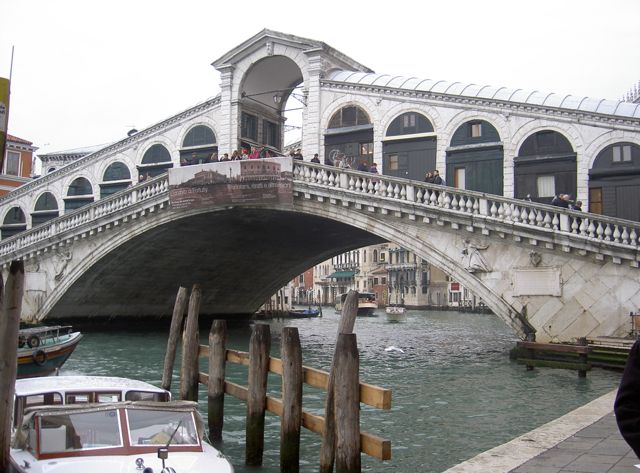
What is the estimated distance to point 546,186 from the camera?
19688 millimetres

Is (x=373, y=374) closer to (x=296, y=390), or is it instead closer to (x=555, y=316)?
(x=555, y=316)

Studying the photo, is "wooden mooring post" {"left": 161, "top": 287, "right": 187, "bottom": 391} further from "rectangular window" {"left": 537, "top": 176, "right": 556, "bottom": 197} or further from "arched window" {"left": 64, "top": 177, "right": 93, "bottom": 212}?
"arched window" {"left": 64, "top": 177, "right": 93, "bottom": 212}

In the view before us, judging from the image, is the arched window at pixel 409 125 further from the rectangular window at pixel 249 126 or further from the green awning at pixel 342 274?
the green awning at pixel 342 274

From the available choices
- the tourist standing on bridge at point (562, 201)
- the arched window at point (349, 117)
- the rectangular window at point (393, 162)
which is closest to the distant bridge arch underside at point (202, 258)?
the rectangular window at point (393, 162)

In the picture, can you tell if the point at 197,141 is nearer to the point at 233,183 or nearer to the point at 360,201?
the point at 233,183

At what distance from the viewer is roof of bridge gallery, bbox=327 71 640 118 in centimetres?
1886

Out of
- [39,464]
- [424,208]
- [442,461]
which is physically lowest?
[442,461]

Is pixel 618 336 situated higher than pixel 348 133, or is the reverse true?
pixel 348 133

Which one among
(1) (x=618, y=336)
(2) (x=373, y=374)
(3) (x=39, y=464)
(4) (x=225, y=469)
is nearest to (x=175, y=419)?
(4) (x=225, y=469)

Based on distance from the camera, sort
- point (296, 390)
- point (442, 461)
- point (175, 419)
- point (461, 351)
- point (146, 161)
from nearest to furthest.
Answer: point (175, 419), point (296, 390), point (442, 461), point (461, 351), point (146, 161)

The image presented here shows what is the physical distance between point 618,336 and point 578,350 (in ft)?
7.13

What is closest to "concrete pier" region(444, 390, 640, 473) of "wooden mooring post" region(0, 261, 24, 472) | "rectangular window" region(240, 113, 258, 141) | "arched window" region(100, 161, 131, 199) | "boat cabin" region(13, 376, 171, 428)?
"boat cabin" region(13, 376, 171, 428)

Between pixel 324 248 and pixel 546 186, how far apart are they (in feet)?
40.6

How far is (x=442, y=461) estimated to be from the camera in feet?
28.0
